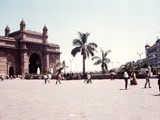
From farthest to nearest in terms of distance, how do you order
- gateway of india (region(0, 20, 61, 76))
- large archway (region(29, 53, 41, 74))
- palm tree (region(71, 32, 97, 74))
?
large archway (region(29, 53, 41, 74)) → gateway of india (region(0, 20, 61, 76)) → palm tree (region(71, 32, 97, 74))

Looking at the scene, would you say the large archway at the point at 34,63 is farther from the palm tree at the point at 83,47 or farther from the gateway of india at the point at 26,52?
the palm tree at the point at 83,47

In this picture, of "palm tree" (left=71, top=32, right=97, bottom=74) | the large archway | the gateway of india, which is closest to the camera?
"palm tree" (left=71, top=32, right=97, bottom=74)

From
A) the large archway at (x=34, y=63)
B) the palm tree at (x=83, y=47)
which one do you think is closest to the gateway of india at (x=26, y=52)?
the large archway at (x=34, y=63)

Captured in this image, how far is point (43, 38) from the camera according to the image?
2886 inches

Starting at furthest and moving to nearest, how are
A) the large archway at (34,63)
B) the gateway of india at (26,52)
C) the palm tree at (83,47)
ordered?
the large archway at (34,63) → the gateway of india at (26,52) → the palm tree at (83,47)

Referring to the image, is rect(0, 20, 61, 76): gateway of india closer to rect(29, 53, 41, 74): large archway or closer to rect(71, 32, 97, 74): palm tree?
rect(29, 53, 41, 74): large archway

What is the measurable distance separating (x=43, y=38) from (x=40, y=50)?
4.13 m

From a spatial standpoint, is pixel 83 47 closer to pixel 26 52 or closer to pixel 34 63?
pixel 26 52

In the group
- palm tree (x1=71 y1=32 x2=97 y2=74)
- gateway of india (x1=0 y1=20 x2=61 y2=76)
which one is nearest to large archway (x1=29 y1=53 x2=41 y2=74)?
gateway of india (x1=0 y1=20 x2=61 y2=76)

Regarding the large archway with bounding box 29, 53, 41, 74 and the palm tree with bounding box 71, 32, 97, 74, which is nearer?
the palm tree with bounding box 71, 32, 97, 74

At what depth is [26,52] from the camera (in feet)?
218

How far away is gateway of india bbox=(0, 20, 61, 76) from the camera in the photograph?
2477 inches

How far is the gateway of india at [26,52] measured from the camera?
62.9 meters

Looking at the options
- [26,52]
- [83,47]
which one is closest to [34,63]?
[26,52]
